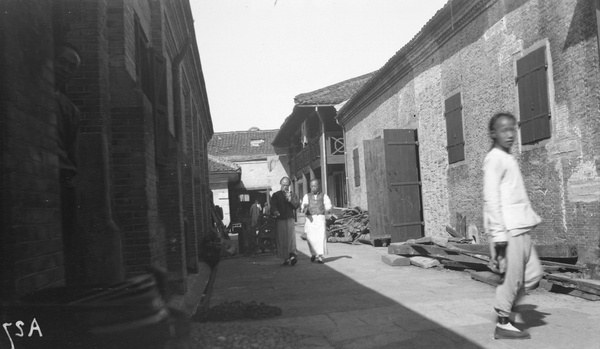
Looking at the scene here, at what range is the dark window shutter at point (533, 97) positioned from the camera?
727 cm

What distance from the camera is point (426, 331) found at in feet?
13.6

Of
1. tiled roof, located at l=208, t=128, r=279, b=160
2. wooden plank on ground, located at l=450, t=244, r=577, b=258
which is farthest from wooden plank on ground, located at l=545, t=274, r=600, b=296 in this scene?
tiled roof, located at l=208, t=128, r=279, b=160

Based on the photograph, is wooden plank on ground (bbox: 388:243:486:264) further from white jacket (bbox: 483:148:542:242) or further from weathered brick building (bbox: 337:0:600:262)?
white jacket (bbox: 483:148:542:242)

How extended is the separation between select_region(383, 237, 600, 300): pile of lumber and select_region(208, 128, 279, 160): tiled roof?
31475 millimetres

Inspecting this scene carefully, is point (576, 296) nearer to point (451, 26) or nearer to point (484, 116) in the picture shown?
point (484, 116)

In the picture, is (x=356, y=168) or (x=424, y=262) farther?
(x=356, y=168)

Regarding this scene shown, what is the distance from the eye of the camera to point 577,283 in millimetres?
5410

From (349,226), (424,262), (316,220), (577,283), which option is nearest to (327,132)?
(349,226)

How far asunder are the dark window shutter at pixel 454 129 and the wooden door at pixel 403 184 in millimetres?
1742

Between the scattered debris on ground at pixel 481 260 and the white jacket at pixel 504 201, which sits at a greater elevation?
the white jacket at pixel 504 201

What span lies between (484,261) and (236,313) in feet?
12.6

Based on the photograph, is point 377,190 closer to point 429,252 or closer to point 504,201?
point 429,252

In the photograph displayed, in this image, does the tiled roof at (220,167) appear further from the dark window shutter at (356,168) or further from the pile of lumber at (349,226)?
the pile of lumber at (349,226)

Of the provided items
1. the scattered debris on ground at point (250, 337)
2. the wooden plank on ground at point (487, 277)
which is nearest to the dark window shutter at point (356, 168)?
the wooden plank on ground at point (487, 277)
